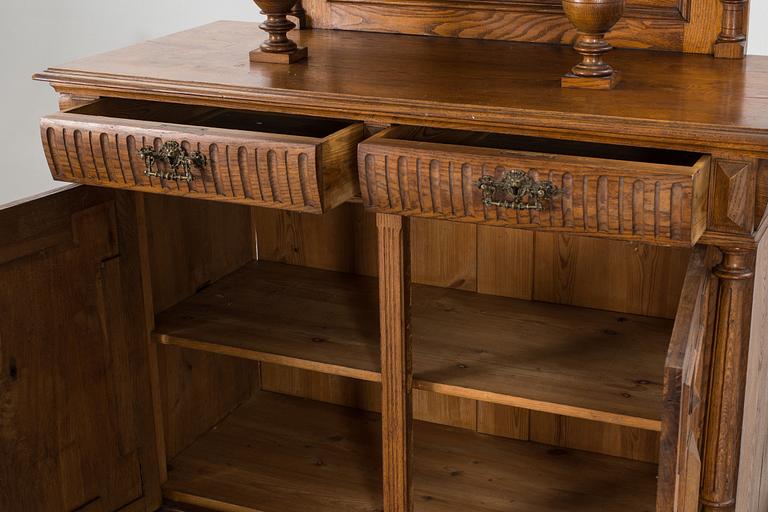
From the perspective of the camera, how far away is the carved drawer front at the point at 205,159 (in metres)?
1.83

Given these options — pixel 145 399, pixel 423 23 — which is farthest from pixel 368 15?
pixel 145 399

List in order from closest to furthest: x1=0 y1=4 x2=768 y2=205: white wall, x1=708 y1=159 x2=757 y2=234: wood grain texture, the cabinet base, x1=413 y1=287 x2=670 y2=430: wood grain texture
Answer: x1=708 y1=159 x2=757 y2=234: wood grain texture → x1=413 y1=287 x2=670 y2=430: wood grain texture → the cabinet base → x1=0 y1=4 x2=768 y2=205: white wall

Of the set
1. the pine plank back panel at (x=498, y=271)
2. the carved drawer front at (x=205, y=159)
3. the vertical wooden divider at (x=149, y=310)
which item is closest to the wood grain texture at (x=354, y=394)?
the pine plank back panel at (x=498, y=271)

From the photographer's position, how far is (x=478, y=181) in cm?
175

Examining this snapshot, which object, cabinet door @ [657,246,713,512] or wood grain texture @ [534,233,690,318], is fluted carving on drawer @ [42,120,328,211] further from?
wood grain texture @ [534,233,690,318]

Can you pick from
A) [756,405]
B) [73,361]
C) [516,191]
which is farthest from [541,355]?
[73,361]

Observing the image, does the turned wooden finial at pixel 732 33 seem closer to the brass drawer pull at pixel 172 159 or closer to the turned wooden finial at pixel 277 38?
the turned wooden finial at pixel 277 38

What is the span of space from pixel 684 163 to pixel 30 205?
1.14m

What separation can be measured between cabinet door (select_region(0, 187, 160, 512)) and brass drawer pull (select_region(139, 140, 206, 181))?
0.23 metres

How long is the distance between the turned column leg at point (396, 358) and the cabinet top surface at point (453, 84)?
22cm

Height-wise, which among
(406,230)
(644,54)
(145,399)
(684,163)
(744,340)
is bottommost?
(145,399)

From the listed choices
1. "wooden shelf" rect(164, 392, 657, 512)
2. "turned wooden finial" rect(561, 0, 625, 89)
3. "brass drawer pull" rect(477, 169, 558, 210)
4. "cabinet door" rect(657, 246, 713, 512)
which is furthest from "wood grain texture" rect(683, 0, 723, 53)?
"wooden shelf" rect(164, 392, 657, 512)

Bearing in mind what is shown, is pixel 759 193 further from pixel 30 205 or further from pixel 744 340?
pixel 30 205

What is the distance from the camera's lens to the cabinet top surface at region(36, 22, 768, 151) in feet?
5.66
